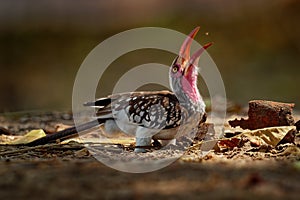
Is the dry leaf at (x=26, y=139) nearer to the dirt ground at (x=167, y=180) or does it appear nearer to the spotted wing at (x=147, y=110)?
the spotted wing at (x=147, y=110)

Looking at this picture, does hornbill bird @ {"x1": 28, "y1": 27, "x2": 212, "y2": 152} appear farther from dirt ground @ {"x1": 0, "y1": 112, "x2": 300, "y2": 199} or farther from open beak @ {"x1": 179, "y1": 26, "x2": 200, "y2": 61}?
dirt ground @ {"x1": 0, "y1": 112, "x2": 300, "y2": 199}

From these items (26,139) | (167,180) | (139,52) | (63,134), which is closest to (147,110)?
(63,134)

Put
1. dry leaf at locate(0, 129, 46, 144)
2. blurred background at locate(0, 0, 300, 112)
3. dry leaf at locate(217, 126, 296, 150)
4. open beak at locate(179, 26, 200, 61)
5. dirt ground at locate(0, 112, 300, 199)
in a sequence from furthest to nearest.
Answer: blurred background at locate(0, 0, 300, 112)
dry leaf at locate(0, 129, 46, 144)
open beak at locate(179, 26, 200, 61)
dry leaf at locate(217, 126, 296, 150)
dirt ground at locate(0, 112, 300, 199)

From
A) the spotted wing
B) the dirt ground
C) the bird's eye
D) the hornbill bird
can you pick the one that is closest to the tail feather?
the hornbill bird

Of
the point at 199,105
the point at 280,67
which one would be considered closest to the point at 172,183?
the point at 199,105

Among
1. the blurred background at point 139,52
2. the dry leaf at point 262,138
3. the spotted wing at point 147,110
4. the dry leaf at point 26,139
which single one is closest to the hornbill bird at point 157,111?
the spotted wing at point 147,110

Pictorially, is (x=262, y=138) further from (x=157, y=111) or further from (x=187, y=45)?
(x=187, y=45)
